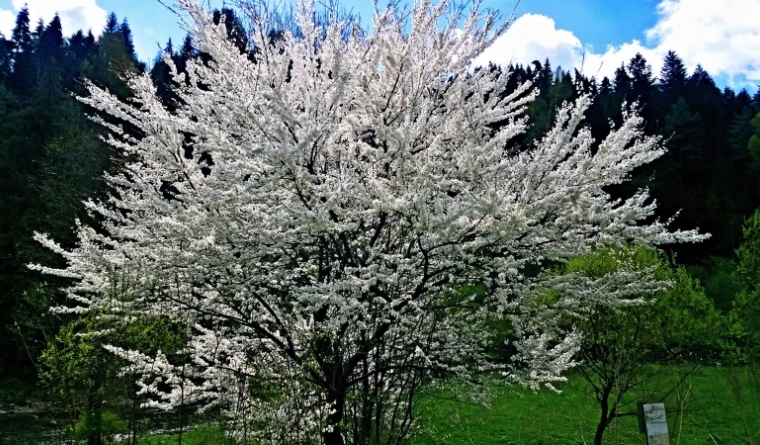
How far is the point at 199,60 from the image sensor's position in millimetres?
5582

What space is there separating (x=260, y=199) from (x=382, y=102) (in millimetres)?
1543

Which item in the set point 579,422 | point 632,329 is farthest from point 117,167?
point 579,422

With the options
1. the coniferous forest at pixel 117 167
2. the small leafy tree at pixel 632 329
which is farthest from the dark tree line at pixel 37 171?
the small leafy tree at pixel 632 329

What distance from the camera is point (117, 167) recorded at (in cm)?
928

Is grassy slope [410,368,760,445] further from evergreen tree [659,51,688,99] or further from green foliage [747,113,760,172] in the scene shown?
evergreen tree [659,51,688,99]

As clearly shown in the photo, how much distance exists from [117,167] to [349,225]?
6690 mm

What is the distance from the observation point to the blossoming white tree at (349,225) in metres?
4.14

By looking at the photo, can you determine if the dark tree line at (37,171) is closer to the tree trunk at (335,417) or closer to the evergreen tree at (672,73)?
the tree trunk at (335,417)

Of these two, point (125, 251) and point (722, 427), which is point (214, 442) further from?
point (722, 427)

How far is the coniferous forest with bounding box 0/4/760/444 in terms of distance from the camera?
782 cm

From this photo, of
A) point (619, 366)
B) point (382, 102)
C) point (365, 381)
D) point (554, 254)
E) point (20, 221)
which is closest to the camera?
point (365, 381)

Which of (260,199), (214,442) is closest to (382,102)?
(260,199)

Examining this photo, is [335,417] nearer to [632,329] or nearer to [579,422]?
[632,329]

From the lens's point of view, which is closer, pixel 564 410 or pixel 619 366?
pixel 619 366
